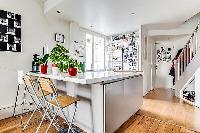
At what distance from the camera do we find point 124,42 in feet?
19.1

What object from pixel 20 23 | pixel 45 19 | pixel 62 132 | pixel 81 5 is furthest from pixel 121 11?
pixel 62 132

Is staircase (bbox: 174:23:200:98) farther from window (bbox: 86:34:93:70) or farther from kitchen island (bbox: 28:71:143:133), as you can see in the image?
window (bbox: 86:34:93:70)

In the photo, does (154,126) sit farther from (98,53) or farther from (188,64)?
(98,53)

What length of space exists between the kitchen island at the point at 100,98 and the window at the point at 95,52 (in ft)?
9.46

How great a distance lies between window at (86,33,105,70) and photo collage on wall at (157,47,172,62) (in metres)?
2.76

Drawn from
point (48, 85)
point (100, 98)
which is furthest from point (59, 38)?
point (100, 98)

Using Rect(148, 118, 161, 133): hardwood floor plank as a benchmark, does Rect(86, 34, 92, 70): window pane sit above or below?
above

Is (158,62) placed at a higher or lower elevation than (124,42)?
lower

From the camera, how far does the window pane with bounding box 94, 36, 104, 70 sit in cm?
593

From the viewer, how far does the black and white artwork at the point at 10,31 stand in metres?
2.84

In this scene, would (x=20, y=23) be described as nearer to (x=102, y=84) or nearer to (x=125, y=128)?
(x=102, y=84)

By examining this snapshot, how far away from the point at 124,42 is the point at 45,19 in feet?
10.3

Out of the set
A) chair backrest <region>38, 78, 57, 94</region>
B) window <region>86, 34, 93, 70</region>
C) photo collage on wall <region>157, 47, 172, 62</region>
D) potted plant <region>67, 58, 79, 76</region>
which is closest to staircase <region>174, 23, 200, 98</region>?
photo collage on wall <region>157, 47, 172, 62</region>

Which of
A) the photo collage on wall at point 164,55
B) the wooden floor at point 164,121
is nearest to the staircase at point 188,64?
the wooden floor at point 164,121
